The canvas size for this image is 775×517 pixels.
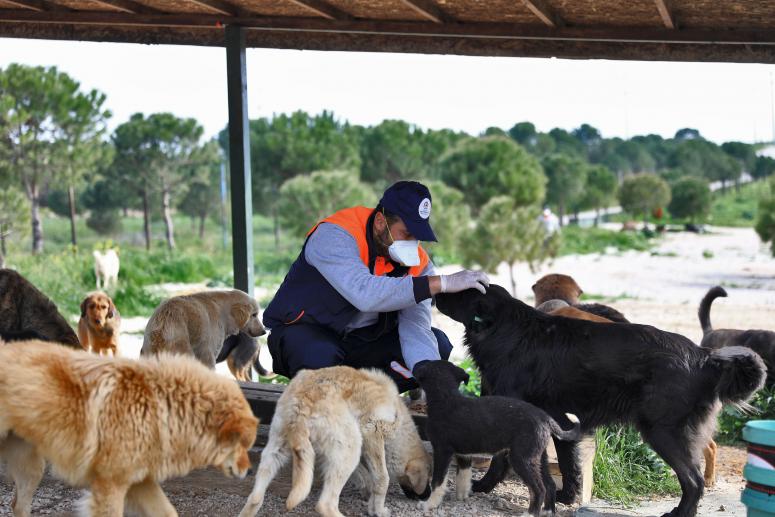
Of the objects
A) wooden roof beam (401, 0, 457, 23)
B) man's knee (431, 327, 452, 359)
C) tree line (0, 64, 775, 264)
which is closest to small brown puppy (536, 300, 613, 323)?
man's knee (431, 327, 452, 359)

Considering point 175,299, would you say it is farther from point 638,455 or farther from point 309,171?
point 309,171

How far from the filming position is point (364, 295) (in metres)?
5.32

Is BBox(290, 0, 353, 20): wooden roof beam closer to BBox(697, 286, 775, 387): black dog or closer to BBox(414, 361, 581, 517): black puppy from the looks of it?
BBox(414, 361, 581, 517): black puppy

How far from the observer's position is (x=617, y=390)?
195 inches

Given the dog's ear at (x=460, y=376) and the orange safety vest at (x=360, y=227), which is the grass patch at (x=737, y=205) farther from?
the dog's ear at (x=460, y=376)

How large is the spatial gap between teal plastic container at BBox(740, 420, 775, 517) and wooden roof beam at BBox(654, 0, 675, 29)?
8.93 feet

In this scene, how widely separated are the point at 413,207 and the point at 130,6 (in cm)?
357

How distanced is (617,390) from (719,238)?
23840 mm

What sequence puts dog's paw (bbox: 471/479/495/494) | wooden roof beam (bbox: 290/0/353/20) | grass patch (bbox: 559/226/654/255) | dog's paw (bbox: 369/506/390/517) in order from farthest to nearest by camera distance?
grass patch (bbox: 559/226/654/255) → wooden roof beam (bbox: 290/0/353/20) → dog's paw (bbox: 471/479/495/494) → dog's paw (bbox: 369/506/390/517)

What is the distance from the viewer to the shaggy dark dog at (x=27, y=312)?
22.1 feet

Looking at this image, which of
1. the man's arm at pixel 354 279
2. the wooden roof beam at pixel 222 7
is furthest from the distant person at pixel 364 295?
the wooden roof beam at pixel 222 7

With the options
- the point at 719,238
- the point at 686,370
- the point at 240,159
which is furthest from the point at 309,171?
the point at 686,370

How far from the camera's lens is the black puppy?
460cm

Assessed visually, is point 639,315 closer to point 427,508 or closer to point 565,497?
point 565,497
